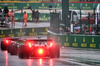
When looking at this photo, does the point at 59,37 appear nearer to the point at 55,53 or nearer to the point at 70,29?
the point at 70,29

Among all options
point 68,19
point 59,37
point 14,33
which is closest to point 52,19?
point 68,19

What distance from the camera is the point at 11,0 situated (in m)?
56.2

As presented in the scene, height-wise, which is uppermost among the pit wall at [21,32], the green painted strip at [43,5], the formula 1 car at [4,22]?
the green painted strip at [43,5]

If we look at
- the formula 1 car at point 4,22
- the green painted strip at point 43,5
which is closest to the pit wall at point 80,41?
the formula 1 car at point 4,22

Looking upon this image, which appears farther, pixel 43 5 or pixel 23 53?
pixel 43 5

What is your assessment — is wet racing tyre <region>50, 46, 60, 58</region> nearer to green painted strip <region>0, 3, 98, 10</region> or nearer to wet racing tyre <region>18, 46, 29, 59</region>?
wet racing tyre <region>18, 46, 29, 59</region>

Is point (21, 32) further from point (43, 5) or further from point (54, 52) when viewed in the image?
point (54, 52)

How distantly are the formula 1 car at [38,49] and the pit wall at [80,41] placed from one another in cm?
750

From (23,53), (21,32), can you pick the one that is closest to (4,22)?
(21,32)

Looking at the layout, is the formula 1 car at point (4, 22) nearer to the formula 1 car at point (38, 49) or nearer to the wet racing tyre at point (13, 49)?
the wet racing tyre at point (13, 49)

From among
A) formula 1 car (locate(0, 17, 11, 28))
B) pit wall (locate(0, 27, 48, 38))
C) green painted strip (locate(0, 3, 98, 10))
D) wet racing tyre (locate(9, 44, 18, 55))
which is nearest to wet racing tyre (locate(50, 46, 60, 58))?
wet racing tyre (locate(9, 44, 18, 55))

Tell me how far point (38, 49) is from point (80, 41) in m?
8.42

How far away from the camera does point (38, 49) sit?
63.7 ft

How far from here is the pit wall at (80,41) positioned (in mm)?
27078
